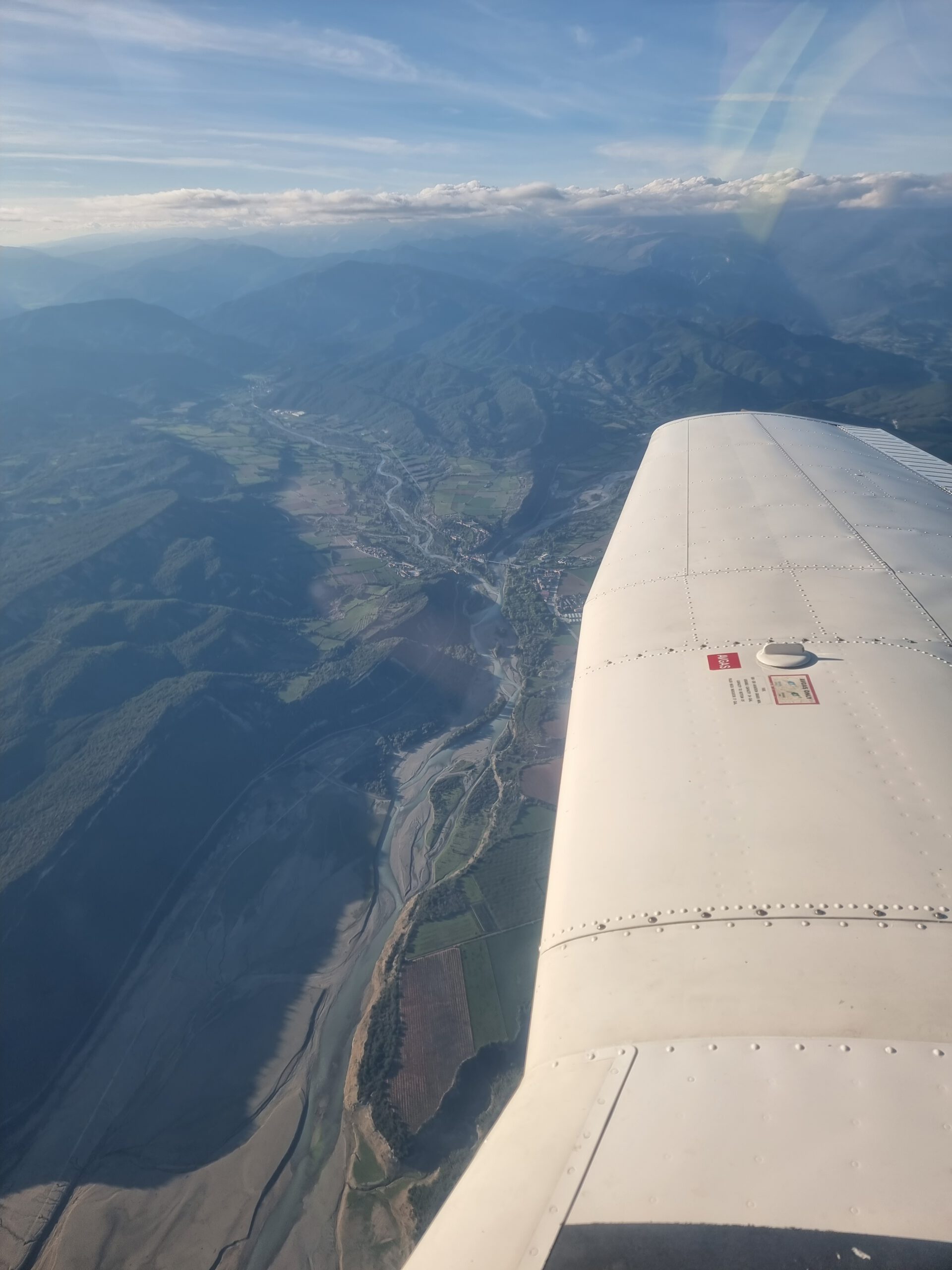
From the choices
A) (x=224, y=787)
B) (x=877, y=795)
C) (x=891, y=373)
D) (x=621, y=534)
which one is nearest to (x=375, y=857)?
(x=224, y=787)

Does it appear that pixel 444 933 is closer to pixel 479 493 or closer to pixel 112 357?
pixel 479 493

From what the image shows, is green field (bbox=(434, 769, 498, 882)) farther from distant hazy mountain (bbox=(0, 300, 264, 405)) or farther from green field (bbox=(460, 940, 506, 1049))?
distant hazy mountain (bbox=(0, 300, 264, 405))

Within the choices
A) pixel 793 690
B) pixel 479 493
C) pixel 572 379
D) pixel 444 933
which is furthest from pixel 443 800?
pixel 572 379

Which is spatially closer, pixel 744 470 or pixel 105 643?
pixel 744 470

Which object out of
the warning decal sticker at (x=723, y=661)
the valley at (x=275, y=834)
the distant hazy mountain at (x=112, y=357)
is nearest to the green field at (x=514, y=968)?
the valley at (x=275, y=834)

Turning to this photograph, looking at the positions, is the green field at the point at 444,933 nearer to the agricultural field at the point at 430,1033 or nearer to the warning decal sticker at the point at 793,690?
the agricultural field at the point at 430,1033

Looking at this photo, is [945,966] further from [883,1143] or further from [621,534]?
[621,534]
